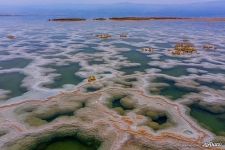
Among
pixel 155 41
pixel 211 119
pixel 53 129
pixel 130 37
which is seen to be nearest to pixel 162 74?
pixel 211 119

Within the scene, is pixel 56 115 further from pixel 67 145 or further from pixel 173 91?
pixel 173 91

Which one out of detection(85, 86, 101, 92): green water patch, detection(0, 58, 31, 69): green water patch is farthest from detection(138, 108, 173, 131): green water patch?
detection(0, 58, 31, 69): green water patch

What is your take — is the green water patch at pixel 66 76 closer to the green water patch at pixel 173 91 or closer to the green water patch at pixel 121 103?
the green water patch at pixel 121 103

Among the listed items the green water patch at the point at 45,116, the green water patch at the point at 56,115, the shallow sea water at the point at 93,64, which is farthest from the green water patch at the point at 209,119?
the green water patch at the point at 45,116

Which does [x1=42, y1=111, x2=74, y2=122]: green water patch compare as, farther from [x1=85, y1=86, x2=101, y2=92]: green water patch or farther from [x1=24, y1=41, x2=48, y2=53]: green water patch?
[x1=24, y1=41, x2=48, y2=53]: green water patch

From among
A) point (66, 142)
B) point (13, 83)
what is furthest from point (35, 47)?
point (66, 142)

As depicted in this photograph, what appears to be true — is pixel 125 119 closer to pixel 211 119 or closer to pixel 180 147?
pixel 180 147
